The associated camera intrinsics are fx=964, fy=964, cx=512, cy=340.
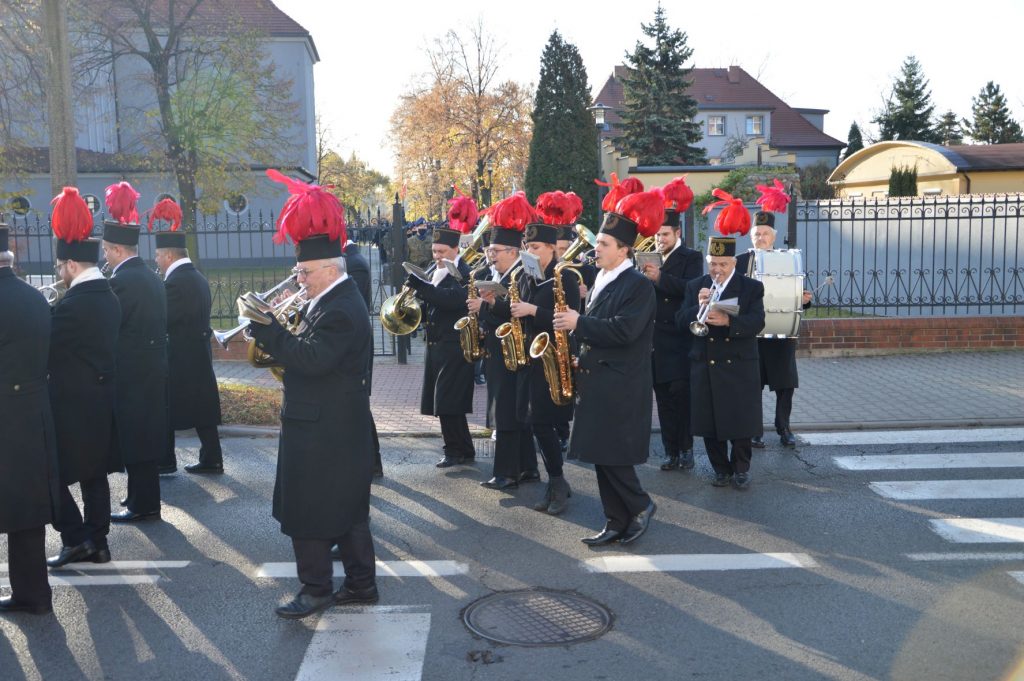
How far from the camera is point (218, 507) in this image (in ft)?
24.0

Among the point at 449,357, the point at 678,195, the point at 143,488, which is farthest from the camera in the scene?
the point at 678,195

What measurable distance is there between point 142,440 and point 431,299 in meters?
2.46

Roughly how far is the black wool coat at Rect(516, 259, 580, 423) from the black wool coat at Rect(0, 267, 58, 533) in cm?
320

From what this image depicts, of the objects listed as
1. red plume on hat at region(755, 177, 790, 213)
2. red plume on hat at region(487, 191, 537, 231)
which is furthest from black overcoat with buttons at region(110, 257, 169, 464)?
red plume on hat at region(755, 177, 790, 213)

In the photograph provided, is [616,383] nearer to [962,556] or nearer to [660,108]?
[962,556]

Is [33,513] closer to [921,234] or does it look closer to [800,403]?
[800,403]

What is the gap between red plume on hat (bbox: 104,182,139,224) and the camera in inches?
324

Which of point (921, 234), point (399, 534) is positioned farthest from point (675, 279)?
point (921, 234)

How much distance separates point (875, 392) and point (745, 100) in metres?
64.2

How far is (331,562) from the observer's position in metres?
5.41

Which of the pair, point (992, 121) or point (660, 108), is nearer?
point (660, 108)

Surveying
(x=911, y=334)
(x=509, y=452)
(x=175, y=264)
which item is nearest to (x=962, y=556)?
(x=509, y=452)

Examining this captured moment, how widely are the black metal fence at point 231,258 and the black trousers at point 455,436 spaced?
3967 millimetres

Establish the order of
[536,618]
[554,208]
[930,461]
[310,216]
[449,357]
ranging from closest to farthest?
[310,216], [536,618], [554,208], [449,357], [930,461]
